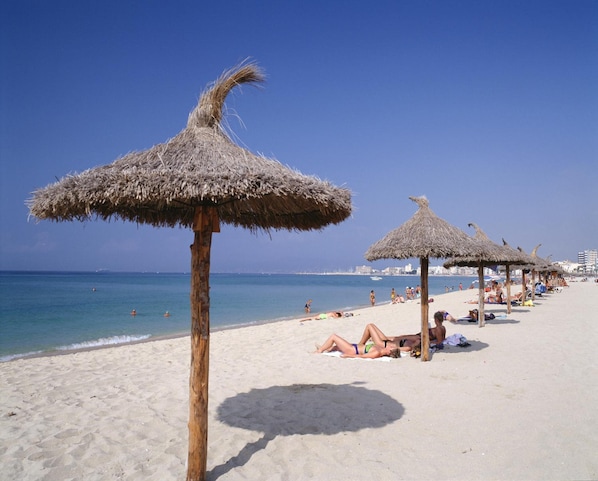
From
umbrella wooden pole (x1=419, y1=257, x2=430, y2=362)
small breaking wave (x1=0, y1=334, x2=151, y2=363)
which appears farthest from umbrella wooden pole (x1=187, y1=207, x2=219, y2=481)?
small breaking wave (x1=0, y1=334, x2=151, y2=363)

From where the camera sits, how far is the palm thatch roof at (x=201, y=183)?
278 centimetres

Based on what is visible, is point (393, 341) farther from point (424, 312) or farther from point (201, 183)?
point (201, 183)

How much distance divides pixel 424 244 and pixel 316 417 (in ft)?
11.3

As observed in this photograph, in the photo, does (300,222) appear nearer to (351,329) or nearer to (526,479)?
(526,479)

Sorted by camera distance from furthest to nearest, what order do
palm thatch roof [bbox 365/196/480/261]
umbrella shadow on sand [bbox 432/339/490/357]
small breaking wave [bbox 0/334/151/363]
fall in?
1. small breaking wave [bbox 0/334/151/363]
2. umbrella shadow on sand [bbox 432/339/490/357]
3. palm thatch roof [bbox 365/196/480/261]

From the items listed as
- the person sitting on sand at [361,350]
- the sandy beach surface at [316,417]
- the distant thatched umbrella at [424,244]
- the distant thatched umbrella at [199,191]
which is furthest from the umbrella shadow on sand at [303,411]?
the distant thatched umbrella at [424,244]

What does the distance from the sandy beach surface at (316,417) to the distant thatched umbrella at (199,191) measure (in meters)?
0.97

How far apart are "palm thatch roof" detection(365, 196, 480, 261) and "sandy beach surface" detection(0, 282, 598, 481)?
1.88 meters

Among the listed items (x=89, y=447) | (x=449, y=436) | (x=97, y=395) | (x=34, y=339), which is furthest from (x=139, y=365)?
(x=34, y=339)

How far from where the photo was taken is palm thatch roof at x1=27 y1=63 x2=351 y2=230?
278cm

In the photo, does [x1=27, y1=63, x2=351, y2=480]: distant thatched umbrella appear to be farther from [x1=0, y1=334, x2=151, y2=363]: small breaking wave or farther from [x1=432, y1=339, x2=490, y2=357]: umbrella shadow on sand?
[x1=0, y1=334, x2=151, y2=363]: small breaking wave

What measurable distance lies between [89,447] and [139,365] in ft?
13.3

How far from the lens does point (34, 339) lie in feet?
47.9

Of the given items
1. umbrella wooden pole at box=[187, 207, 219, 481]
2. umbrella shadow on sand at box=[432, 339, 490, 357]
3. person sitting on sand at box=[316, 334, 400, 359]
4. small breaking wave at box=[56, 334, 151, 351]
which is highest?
umbrella wooden pole at box=[187, 207, 219, 481]
